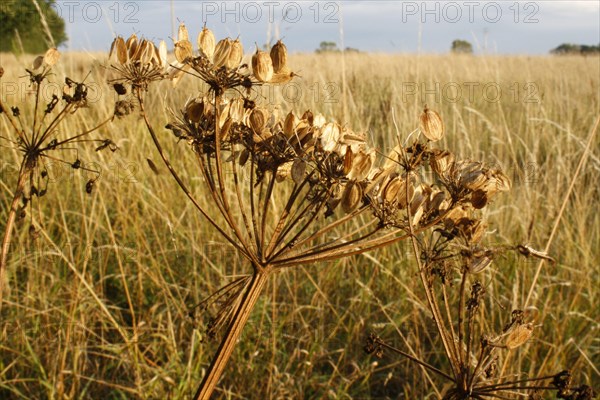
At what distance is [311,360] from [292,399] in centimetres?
17

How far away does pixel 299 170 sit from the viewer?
30.4 inches

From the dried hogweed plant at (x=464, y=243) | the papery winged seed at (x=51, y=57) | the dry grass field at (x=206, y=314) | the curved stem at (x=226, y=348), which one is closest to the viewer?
the curved stem at (x=226, y=348)

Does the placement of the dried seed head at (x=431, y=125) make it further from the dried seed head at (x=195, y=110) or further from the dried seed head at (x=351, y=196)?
the dried seed head at (x=195, y=110)

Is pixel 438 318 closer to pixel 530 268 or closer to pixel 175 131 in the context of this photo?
pixel 175 131

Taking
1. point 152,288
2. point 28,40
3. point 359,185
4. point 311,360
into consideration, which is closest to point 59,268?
point 152,288

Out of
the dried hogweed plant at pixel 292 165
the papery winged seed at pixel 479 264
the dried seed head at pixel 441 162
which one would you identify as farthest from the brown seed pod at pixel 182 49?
the papery winged seed at pixel 479 264

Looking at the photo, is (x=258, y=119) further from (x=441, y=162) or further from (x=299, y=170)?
(x=441, y=162)

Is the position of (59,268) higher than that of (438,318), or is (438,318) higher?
(438,318)

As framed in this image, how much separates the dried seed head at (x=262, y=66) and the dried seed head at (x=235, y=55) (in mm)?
18

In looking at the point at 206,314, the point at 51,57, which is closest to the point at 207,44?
the point at 51,57

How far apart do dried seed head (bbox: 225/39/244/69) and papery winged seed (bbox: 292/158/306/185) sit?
0.14 meters

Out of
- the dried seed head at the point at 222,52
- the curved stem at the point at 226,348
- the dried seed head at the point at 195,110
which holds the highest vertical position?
the dried seed head at the point at 222,52

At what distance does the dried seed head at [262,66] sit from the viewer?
748 millimetres

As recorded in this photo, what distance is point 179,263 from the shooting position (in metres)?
2.67
